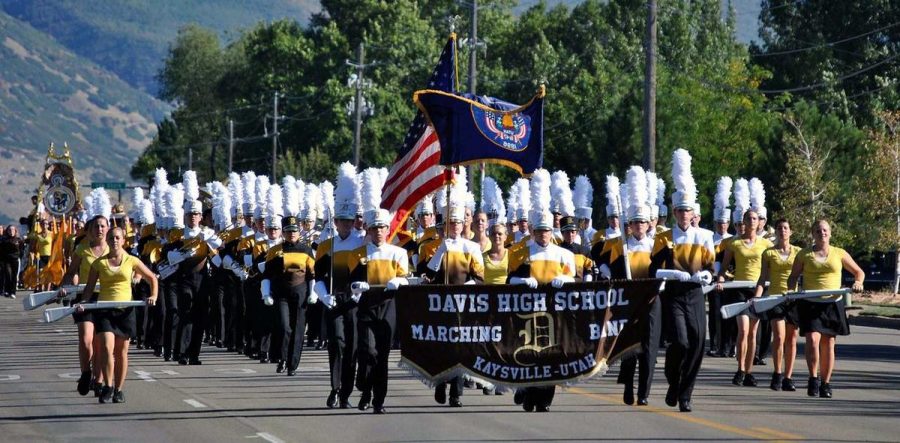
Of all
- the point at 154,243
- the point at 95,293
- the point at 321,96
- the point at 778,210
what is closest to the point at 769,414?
the point at 95,293

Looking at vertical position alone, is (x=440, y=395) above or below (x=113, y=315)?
below

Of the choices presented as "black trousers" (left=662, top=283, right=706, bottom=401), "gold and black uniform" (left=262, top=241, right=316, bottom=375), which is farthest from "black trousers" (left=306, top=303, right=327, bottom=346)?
"black trousers" (left=662, top=283, right=706, bottom=401)

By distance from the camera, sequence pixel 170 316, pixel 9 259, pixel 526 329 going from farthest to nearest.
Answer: pixel 9 259
pixel 170 316
pixel 526 329

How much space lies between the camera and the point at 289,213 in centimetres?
2178

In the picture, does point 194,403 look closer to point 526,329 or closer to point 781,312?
point 526,329

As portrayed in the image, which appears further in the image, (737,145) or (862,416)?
(737,145)

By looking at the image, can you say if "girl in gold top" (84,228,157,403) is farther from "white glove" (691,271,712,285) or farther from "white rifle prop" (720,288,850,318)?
"white rifle prop" (720,288,850,318)

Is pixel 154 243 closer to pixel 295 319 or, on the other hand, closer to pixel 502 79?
pixel 295 319

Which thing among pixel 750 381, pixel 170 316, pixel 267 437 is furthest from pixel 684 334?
pixel 170 316

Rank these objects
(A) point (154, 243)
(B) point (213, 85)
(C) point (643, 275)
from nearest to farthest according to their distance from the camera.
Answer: (C) point (643, 275)
(A) point (154, 243)
(B) point (213, 85)

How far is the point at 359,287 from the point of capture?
16.9 m

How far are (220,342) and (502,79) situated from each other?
67.0 m

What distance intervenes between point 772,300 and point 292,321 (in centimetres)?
571

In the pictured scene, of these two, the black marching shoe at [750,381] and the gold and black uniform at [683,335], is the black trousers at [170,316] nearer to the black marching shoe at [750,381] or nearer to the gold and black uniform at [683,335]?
the black marching shoe at [750,381]
